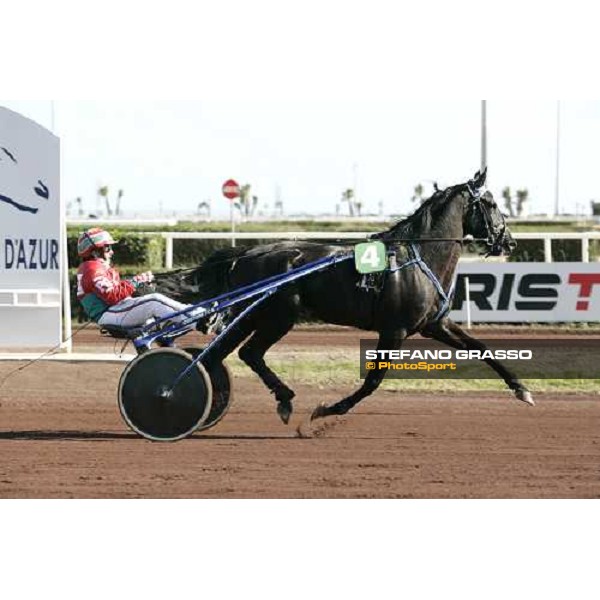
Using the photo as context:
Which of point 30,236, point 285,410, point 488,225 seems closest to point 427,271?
point 488,225

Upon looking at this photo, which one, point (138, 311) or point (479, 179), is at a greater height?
point (479, 179)

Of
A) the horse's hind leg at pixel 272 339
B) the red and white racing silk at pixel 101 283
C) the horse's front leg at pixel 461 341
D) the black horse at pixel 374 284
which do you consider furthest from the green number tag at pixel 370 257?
the red and white racing silk at pixel 101 283

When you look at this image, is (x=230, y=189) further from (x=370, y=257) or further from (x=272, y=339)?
(x=370, y=257)

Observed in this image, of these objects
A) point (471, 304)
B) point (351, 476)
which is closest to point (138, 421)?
point (351, 476)

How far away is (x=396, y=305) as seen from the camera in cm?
934

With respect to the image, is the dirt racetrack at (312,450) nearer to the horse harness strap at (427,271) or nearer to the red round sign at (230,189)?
the horse harness strap at (427,271)

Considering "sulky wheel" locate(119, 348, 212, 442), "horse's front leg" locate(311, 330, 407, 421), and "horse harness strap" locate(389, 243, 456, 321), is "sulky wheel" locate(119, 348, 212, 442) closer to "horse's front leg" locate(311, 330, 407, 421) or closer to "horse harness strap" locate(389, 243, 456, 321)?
"horse's front leg" locate(311, 330, 407, 421)

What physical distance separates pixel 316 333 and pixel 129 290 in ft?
25.8

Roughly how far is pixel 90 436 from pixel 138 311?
125 centimetres

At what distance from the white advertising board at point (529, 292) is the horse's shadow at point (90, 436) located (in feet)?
17.0

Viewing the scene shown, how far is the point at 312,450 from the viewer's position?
9.03 metres

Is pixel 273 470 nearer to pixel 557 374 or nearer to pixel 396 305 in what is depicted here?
pixel 396 305

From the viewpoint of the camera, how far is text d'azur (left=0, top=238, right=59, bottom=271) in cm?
1232

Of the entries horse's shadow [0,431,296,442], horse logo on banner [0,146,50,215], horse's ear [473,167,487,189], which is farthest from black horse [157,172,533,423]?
horse logo on banner [0,146,50,215]
